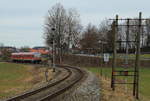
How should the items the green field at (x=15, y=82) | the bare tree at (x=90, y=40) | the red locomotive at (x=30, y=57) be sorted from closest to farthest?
the green field at (x=15, y=82), the red locomotive at (x=30, y=57), the bare tree at (x=90, y=40)

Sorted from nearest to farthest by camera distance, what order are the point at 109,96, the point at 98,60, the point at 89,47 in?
the point at 109,96, the point at 98,60, the point at 89,47

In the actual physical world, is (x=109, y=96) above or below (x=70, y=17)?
below

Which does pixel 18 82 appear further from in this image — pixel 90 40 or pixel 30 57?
pixel 90 40

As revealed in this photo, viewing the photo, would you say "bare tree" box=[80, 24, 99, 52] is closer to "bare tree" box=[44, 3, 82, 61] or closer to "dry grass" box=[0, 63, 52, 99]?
"bare tree" box=[44, 3, 82, 61]

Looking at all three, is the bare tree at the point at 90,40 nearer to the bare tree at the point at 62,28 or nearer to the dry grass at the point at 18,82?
the bare tree at the point at 62,28

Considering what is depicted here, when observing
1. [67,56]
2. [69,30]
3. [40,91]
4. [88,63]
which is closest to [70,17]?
[69,30]

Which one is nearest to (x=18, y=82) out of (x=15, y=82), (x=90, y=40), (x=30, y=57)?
(x=15, y=82)

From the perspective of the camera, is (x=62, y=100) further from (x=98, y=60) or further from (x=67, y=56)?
(x=67, y=56)

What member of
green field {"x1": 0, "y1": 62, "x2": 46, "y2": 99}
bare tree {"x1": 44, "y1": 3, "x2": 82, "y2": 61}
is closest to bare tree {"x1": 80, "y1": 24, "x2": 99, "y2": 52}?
bare tree {"x1": 44, "y1": 3, "x2": 82, "y2": 61}

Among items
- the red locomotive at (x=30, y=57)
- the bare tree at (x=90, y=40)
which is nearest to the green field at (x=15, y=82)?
the red locomotive at (x=30, y=57)

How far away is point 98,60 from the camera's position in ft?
265

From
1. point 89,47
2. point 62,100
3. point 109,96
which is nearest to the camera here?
point 62,100

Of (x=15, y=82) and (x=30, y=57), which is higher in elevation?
(x=30, y=57)

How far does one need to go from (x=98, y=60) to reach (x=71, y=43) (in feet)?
53.0
